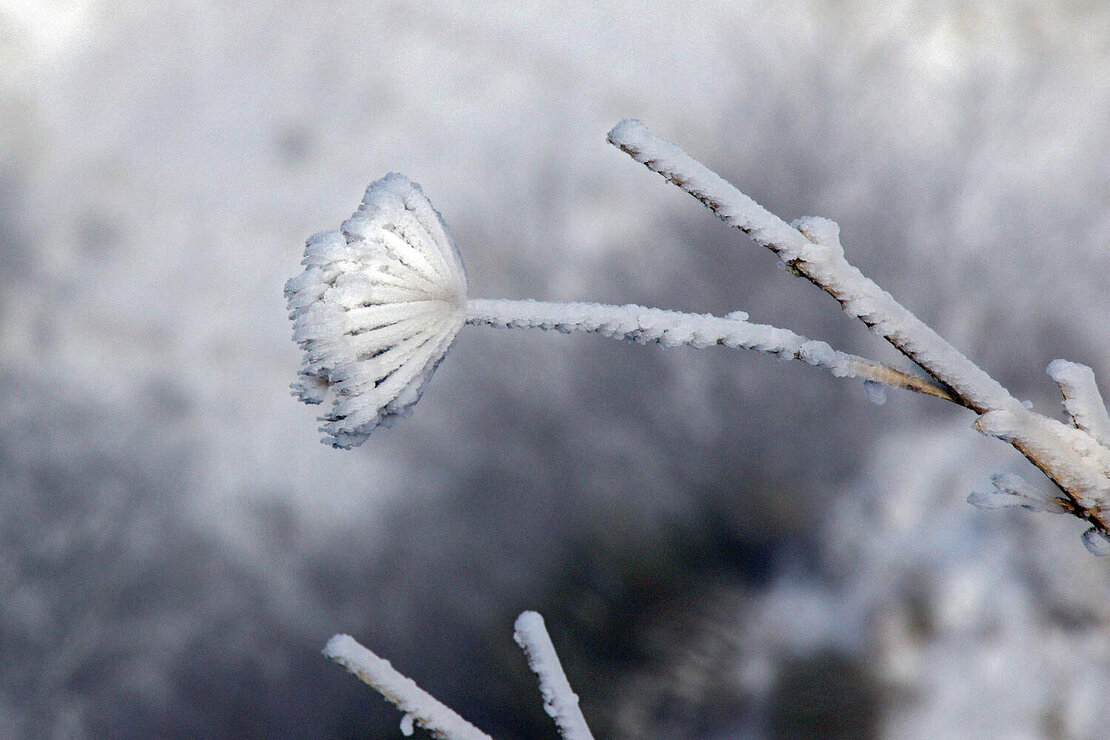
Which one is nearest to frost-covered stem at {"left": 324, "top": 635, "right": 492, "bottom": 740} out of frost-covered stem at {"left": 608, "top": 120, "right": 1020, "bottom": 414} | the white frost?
the white frost

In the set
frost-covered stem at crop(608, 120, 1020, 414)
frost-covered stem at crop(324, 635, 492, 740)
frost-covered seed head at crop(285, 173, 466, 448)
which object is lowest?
frost-covered stem at crop(324, 635, 492, 740)

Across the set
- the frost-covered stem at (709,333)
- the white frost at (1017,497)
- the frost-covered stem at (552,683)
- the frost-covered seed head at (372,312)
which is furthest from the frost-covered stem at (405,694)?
the white frost at (1017,497)

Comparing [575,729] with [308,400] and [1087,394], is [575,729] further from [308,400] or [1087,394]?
[1087,394]

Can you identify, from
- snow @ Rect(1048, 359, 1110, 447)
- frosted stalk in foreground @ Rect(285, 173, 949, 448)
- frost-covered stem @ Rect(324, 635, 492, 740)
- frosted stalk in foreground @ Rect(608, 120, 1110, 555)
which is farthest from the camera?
frost-covered stem @ Rect(324, 635, 492, 740)

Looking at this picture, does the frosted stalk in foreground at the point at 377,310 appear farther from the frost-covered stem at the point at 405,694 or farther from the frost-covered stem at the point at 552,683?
the frost-covered stem at the point at 552,683

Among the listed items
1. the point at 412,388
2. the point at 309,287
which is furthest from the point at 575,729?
the point at 309,287

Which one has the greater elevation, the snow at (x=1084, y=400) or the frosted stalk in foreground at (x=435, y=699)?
the snow at (x=1084, y=400)

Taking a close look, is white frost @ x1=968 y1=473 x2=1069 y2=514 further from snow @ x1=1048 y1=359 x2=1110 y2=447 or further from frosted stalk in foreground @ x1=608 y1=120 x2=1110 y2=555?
snow @ x1=1048 y1=359 x2=1110 y2=447

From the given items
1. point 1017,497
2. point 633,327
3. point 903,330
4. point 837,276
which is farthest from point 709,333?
point 1017,497
